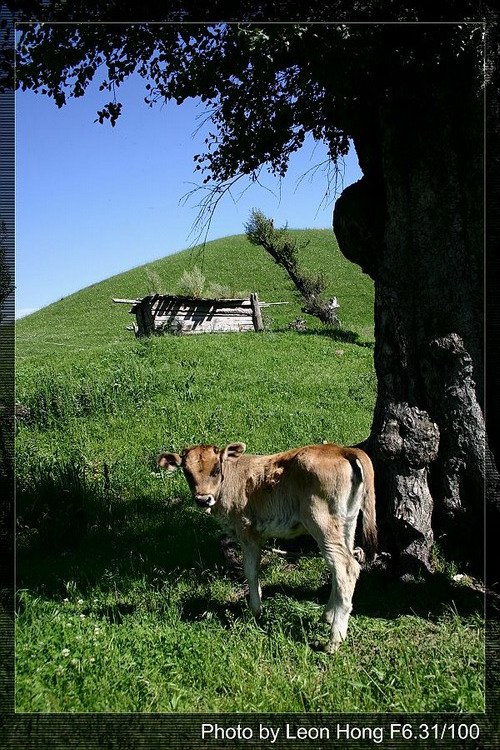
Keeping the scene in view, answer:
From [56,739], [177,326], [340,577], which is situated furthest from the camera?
[177,326]

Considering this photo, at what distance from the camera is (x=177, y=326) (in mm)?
33281

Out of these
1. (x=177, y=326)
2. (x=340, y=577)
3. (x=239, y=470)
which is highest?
(x=177, y=326)


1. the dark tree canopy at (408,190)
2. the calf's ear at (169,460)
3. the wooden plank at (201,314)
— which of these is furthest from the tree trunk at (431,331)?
the wooden plank at (201,314)

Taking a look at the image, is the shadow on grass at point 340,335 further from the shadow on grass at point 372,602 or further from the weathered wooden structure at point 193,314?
the shadow on grass at point 372,602

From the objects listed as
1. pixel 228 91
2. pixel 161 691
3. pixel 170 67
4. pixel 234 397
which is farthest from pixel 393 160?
pixel 234 397

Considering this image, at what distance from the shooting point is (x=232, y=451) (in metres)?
7.69

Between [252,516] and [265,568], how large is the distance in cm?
152

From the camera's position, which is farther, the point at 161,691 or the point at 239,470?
the point at 239,470

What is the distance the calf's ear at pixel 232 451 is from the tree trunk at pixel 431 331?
1795mm

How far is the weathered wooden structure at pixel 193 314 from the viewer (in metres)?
33.2

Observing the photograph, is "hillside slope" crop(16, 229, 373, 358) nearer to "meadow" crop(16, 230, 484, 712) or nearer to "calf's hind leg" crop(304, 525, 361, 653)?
"meadow" crop(16, 230, 484, 712)

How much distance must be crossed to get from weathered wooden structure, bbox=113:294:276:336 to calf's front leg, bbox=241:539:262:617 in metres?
25.8

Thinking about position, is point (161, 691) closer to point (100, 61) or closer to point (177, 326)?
point (100, 61)

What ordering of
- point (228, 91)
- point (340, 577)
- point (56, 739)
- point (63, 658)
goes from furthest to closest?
point (228, 91) → point (340, 577) → point (63, 658) → point (56, 739)
